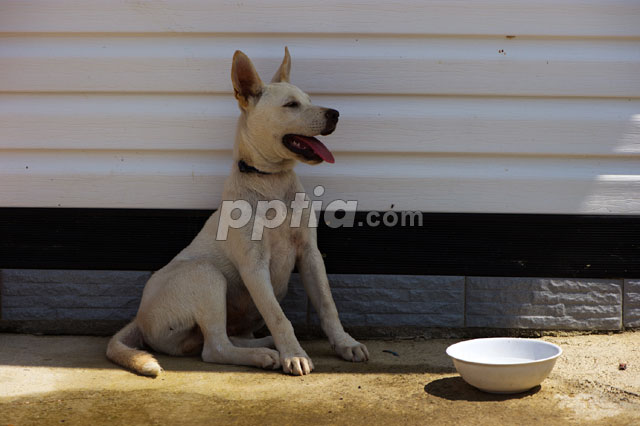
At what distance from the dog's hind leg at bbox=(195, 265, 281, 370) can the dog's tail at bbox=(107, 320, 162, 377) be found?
34cm

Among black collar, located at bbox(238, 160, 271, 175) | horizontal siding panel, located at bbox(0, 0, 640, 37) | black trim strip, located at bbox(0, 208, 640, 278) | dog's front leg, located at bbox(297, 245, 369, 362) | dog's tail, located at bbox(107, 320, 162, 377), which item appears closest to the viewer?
dog's tail, located at bbox(107, 320, 162, 377)

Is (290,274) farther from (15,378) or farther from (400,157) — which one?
(15,378)

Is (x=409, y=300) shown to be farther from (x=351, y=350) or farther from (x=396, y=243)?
(x=351, y=350)

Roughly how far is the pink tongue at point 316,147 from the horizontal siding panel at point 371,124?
516 millimetres

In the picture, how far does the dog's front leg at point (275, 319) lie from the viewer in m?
3.85

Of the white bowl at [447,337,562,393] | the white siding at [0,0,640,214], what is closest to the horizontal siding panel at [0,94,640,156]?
the white siding at [0,0,640,214]

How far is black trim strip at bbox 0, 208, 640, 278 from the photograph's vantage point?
4.62 metres

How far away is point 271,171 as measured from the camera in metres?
4.23

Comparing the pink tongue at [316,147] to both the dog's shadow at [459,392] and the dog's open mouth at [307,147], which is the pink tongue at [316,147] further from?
the dog's shadow at [459,392]

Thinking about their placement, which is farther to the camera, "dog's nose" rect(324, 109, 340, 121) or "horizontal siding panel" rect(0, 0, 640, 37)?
"horizontal siding panel" rect(0, 0, 640, 37)

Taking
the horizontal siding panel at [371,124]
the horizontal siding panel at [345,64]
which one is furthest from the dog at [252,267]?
the horizontal siding panel at [371,124]

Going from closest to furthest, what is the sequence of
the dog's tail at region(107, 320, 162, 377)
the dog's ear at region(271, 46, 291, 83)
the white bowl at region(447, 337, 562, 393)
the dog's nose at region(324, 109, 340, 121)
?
the white bowl at region(447, 337, 562, 393) → the dog's tail at region(107, 320, 162, 377) → the dog's nose at region(324, 109, 340, 121) → the dog's ear at region(271, 46, 291, 83)

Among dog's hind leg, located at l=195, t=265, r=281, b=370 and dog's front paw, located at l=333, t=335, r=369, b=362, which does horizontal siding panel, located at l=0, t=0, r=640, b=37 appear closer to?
dog's hind leg, located at l=195, t=265, r=281, b=370

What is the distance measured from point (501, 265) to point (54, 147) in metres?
3.23
